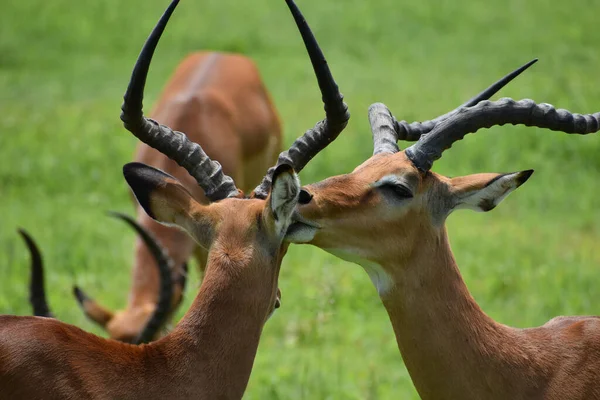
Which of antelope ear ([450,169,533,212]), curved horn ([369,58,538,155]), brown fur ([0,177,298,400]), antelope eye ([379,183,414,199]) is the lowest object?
brown fur ([0,177,298,400])

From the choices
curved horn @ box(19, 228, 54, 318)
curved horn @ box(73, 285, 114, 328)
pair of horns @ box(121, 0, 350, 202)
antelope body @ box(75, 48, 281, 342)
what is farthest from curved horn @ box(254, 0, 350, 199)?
curved horn @ box(73, 285, 114, 328)

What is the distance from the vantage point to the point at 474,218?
37.4 feet

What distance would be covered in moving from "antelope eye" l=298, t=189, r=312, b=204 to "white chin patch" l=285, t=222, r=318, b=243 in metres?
0.08

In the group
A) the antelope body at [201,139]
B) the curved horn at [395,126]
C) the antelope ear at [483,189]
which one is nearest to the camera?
the antelope ear at [483,189]

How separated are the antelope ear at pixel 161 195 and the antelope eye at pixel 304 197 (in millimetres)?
377

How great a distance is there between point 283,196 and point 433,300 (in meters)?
0.85

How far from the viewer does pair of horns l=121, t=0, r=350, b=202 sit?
4285 millimetres

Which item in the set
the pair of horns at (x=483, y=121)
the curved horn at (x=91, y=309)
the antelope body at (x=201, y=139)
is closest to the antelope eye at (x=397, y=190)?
the pair of horns at (x=483, y=121)

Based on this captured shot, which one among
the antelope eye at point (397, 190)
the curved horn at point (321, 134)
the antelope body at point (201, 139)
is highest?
the antelope body at point (201, 139)

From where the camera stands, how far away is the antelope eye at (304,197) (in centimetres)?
416

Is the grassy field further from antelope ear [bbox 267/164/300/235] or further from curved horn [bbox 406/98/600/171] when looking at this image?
antelope ear [bbox 267/164/300/235]

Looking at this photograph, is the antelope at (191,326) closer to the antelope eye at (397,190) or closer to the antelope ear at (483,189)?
the antelope eye at (397,190)

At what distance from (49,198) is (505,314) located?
19.3 feet

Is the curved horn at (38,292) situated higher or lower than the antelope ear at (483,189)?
lower
